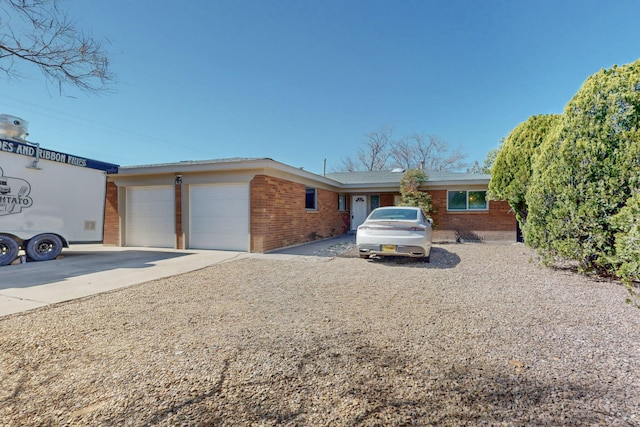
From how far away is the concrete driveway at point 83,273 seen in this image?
451 cm

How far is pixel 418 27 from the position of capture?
1077cm

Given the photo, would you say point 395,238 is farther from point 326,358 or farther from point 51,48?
point 51,48

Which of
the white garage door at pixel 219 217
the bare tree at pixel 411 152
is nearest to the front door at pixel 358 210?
the white garage door at pixel 219 217

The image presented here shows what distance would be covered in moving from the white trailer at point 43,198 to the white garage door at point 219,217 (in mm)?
2803

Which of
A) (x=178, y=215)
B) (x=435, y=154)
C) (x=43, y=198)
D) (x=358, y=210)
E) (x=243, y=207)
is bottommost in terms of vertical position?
(x=178, y=215)

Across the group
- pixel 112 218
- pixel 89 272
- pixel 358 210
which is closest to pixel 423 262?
pixel 89 272

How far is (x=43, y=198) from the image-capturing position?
7.85 m

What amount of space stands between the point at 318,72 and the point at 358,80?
8.22 feet

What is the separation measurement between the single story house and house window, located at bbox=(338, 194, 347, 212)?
4.35 ft

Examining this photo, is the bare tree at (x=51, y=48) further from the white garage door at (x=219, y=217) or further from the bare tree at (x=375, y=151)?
the bare tree at (x=375, y=151)

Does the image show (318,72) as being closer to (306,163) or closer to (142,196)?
(142,196)

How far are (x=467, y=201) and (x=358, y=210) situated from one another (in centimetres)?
553

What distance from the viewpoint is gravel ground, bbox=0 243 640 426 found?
190 centimetres

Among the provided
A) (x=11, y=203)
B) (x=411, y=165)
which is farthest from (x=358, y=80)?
(x=411, y=165)
